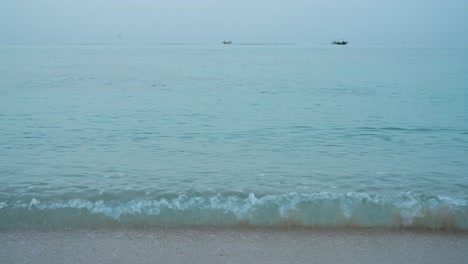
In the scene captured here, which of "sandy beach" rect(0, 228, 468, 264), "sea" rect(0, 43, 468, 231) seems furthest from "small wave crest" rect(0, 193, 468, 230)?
"sandy beach" rect(0, 228, 468, 264)

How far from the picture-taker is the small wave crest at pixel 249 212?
6.43 metres

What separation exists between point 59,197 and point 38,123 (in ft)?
27.9

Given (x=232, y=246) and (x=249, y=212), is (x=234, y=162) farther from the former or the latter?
(x=232, y=246)

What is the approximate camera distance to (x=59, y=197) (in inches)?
293

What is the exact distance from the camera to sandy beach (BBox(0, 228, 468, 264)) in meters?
5.29

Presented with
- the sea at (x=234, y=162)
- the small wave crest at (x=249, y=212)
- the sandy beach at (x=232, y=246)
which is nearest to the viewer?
the sandy beach at (x=232, y=246)

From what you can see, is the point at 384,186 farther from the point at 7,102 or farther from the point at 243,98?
the point at 7,102

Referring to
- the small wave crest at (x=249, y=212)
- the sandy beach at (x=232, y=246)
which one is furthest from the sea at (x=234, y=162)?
the sandy beach at (x=232, y=246)

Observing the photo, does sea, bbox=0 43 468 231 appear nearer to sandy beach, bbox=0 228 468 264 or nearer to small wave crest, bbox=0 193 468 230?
small wave crest, bbox=0 193 468 230

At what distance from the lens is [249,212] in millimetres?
6656

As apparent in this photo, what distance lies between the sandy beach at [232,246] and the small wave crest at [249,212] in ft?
0.87

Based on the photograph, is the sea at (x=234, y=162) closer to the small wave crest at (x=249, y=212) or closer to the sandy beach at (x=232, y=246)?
the small wave crest at (x=249, y=212)

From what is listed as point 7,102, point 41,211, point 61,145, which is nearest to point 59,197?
point 41,211

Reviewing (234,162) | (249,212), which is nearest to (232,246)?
(249,212)
